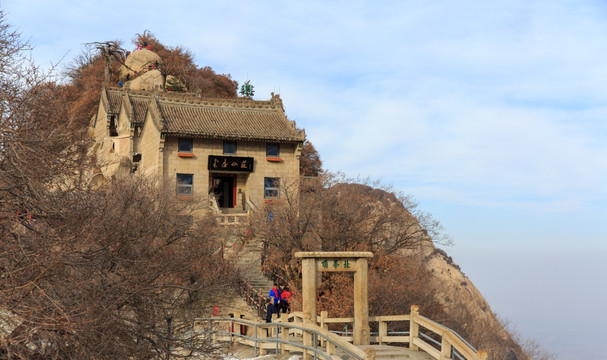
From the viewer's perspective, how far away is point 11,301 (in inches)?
466

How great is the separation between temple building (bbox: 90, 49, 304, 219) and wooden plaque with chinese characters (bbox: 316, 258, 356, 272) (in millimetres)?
21004

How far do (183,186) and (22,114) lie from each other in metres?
29.7

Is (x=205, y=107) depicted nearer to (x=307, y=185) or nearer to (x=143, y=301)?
(x=307, y=185)

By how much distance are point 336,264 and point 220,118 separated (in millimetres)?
28469

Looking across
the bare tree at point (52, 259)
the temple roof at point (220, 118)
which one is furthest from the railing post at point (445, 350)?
the temple roof at point (220, 118)

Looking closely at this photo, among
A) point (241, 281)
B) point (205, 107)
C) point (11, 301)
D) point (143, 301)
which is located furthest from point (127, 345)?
point (205, 107)

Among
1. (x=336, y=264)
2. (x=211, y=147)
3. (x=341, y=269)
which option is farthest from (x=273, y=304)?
(x=211, y=147)

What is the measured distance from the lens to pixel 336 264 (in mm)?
18172

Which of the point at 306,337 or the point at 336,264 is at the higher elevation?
the point at 336,264

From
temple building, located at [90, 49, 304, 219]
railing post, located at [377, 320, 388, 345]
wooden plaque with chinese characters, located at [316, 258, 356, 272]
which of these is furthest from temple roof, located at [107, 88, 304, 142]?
railing post, located at [377, 320, 388, 345]

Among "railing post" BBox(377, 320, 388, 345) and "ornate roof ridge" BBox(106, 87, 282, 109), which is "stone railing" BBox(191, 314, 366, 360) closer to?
"railing post" BBox(377, 320, 388, 345)

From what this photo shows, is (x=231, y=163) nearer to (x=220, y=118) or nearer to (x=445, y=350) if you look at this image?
(x=220, y=118)

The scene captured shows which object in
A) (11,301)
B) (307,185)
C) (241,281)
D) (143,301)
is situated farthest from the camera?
(307,185)

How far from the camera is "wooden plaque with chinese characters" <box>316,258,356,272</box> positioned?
18.0m
